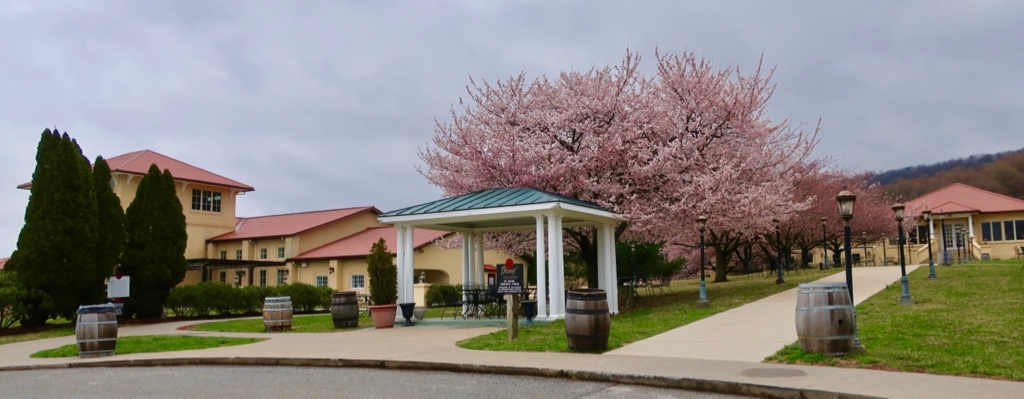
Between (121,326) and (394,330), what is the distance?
432 inches

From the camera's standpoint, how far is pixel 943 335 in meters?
10.9

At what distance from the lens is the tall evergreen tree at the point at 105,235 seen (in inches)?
909

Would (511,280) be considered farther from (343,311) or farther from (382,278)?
(343,311)

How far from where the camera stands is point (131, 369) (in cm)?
1200

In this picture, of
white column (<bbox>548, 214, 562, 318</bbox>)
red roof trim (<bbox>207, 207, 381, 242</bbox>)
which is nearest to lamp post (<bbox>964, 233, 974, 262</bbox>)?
red roof trim (<bbox>207, 207, 381, 242</bbox>)

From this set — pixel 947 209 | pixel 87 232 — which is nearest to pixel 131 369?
pixel 87 232

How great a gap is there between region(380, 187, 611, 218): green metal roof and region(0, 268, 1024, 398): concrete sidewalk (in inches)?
110

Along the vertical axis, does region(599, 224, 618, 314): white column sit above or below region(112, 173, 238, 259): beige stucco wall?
below

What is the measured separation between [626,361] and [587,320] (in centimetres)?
118

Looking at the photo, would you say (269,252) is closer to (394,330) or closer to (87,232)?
(87,232)

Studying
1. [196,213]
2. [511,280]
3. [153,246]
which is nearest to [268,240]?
[196,213]

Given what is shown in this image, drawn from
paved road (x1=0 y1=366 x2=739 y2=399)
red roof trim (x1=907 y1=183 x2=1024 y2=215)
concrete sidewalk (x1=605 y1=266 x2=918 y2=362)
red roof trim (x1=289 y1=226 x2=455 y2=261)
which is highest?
red roof trim (x1=907 y1=183 x2=1024 y2=215)

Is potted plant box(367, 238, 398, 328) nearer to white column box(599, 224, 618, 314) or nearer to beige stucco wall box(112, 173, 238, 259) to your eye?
white column box(599, 224, 618, 314)

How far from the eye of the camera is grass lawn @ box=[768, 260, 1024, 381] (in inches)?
344
